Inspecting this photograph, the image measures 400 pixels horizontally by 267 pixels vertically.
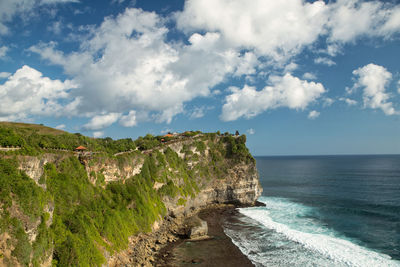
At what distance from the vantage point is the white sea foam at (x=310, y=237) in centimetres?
3528

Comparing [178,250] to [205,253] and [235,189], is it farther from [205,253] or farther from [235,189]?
[235,189]

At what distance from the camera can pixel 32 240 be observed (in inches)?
858

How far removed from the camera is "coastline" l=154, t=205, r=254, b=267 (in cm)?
3510

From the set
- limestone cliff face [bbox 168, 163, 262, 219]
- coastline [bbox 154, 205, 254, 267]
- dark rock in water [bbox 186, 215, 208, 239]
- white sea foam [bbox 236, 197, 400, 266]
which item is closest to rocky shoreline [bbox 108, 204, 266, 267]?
coastline [bbox 154, 205, 254, 267]

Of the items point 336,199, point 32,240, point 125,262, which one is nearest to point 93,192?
point 125,262

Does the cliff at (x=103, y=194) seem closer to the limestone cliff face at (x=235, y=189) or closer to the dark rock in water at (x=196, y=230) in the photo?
the limestone cliff face at (x=235, y=189)

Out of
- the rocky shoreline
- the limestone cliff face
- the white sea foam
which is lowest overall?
the white sea foam

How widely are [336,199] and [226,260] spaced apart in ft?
174

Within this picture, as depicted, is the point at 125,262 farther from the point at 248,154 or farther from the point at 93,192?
the point at 248,154

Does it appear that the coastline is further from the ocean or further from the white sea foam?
the white sea foam

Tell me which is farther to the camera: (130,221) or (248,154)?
(248,154)

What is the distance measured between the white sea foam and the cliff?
35.1ft

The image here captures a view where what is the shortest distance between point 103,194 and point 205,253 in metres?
19.0

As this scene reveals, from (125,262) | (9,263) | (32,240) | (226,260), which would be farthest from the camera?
(226,260)
